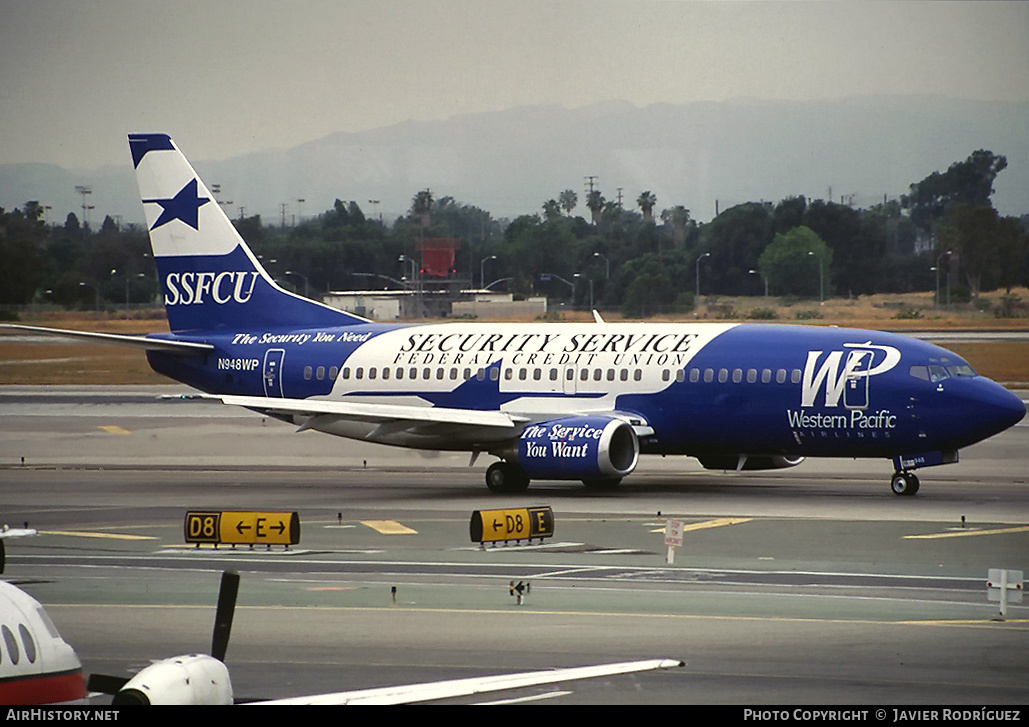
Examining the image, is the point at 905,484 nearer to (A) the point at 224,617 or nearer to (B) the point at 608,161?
(A) the point at 224,617

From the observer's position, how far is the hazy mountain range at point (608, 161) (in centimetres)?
10612

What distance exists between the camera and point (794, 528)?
103 feet

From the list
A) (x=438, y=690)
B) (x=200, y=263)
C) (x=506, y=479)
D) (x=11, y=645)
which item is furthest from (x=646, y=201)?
(x=11, y=645)

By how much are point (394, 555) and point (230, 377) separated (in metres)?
17.9

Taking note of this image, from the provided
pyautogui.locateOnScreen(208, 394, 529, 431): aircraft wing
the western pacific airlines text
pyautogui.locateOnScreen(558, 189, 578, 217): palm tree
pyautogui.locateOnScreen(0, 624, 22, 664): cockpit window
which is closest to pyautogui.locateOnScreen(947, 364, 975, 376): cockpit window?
the western pacific airlines text

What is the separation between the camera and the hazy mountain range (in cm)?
10612

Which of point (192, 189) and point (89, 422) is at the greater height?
point (192, 189)

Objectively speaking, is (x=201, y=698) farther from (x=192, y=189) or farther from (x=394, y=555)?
(x=192, y=189)

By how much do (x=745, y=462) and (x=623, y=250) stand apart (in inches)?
4003

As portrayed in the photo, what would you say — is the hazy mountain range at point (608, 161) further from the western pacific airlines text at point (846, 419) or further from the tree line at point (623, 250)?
the western pacific airlines text at point (846, 419)

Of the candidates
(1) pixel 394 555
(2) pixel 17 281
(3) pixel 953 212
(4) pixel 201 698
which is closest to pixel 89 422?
(2) pixel 17 281

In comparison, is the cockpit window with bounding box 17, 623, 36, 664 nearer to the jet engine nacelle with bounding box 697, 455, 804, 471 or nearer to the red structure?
the jet engine nacelle with bounding box 697, 455, 804, 471

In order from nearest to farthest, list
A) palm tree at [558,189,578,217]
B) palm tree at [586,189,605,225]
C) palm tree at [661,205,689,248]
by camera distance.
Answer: palm tree at [661,205,689,248] < palm tree at [586,189,605,225] < palm tree at [558,189,578,217]

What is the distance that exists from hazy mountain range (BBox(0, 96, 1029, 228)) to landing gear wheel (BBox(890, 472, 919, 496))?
197 ft
